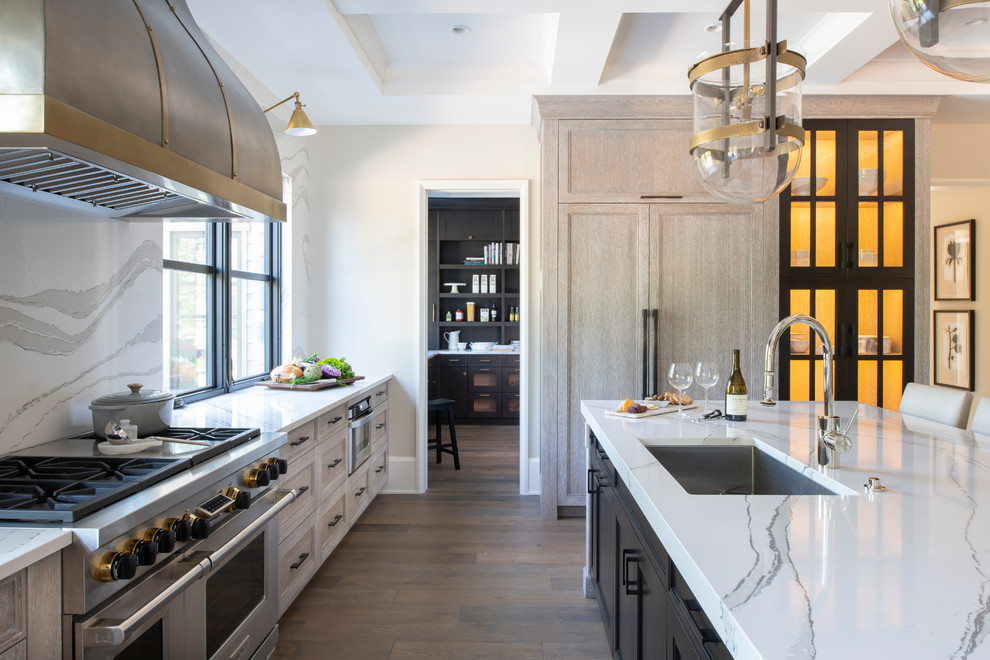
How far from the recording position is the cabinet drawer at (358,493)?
11.1ft

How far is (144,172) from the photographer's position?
143 centimetres

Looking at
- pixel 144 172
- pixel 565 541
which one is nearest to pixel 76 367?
pixel 144 172

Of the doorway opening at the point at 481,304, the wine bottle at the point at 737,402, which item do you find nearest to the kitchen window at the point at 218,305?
the wine bottle at the point at 737,402

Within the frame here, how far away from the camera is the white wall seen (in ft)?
14.0

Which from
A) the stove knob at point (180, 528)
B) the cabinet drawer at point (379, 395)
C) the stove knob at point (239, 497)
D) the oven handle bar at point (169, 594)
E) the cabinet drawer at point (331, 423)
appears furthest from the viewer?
the cabinet drawer at point (379, 395)

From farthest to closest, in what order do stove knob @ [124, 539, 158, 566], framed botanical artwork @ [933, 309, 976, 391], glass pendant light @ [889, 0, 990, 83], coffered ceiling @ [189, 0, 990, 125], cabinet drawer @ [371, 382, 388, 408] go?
framed botanical artwork @ [933, 309, 976, 391]
cabinet drawer @ [371, 382, 388, 408]
coffered ceiling @ [189, 0, 990, 125]
stove knob @ [124, 539, 158, 566]
glass pendant light @ [889, 0, 990, 83]

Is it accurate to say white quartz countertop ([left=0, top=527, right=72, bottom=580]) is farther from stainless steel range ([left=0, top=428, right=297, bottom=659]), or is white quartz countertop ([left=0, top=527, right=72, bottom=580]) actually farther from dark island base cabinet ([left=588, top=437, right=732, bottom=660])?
dark island base cabinet ([left=588, top=437, right=732, bottom=660])

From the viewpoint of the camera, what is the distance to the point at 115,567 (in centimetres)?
127

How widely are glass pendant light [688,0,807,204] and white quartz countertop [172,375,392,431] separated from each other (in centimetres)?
177

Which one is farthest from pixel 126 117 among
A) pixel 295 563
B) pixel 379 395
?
pixel 379 395

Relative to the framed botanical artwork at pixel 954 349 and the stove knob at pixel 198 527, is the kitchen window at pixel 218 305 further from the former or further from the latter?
the framed botanical artwork at pixel 954 349

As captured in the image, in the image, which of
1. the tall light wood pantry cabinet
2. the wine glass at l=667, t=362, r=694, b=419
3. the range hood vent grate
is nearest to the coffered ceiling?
the tall light wood pantry cabinet

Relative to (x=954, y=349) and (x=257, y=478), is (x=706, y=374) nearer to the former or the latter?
(x=257, y=478)

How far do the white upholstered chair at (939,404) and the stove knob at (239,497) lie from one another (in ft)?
8.32
